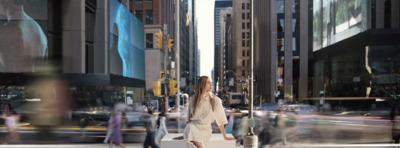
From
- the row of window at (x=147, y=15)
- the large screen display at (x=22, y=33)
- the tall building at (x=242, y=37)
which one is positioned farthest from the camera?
the tall building at (x=242, y=37)

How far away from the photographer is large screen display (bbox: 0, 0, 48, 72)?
30.1m

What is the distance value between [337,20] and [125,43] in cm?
2928

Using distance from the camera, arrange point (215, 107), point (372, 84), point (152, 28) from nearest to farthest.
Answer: point (215, 107) < point (372, 84) < point (152, 28)

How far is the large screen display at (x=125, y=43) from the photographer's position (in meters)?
43.8

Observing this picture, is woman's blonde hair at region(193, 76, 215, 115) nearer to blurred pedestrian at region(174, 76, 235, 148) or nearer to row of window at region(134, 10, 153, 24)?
blurred pedestrian at region(174, 76, 235, 148)

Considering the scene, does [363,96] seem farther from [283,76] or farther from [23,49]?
[23,49]

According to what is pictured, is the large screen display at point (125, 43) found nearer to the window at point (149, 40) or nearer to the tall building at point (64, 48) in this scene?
the tall building at point (64, 48)

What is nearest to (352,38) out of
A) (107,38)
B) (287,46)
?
(287,46)

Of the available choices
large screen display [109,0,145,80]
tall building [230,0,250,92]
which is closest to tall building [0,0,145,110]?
large screen display [109,0,145,80]

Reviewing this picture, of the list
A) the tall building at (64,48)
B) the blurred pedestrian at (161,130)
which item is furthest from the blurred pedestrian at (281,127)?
the tall building at (64,48)

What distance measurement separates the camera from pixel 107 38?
40156 mm

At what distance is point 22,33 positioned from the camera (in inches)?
1213

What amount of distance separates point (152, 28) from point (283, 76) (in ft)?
89.9

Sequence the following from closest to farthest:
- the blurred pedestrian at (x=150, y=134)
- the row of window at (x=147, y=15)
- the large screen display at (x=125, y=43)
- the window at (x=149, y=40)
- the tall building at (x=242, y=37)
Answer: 1. the blurred pedestrian at (x=150, y=134)
2. the large screen display at (x=125, y=43)
3. the window at (x=149, y=40)
4. the row of window at (x=147, y=15)
5. the tall building at (x=242, y=37)
